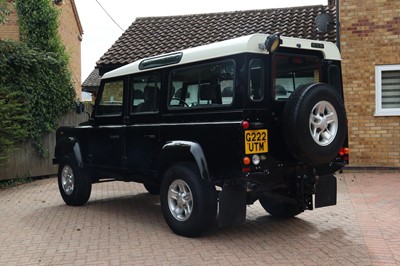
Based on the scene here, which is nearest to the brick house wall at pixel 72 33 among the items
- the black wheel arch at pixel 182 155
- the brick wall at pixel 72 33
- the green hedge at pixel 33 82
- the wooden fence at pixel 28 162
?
the brick wall at pixel 72 33

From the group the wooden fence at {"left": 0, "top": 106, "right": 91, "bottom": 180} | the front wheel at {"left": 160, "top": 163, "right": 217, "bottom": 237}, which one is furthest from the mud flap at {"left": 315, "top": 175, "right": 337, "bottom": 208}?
the wooden fence at {"left": 0, "top": 106, "right": 91, "bottom": 180}

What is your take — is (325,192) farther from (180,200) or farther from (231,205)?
(180,200)

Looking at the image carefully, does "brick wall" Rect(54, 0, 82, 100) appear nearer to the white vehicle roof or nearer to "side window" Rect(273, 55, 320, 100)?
the white vehicle roof

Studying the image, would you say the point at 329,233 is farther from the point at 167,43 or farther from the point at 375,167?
the point at 167,43

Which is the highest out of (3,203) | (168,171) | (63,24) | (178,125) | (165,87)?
(63,24)

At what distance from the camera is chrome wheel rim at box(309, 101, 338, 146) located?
4.97 m

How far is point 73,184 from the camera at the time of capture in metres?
7.44

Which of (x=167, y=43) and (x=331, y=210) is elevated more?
(x=167, y=43)

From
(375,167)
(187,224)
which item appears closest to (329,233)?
(187,224)

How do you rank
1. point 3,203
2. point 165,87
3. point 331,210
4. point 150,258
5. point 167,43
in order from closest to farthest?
point 150,258, point 165,87, point 331,210, point 3,203, point 167,43

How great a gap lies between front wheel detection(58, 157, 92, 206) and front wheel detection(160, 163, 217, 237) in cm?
222

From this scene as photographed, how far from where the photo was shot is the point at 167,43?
47.4ft

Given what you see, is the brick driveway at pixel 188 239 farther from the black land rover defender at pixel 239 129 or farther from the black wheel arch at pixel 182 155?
the black wheel arch at pixel 182 155

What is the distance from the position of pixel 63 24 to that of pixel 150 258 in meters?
18.6
